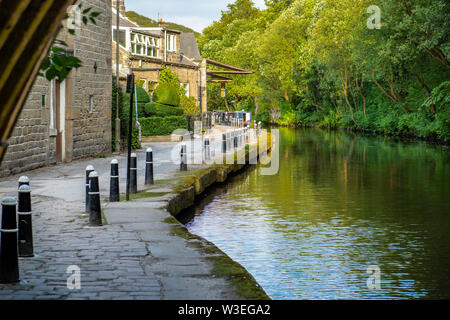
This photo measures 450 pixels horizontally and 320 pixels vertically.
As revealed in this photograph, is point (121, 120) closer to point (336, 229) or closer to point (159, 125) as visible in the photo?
point (159, 125)

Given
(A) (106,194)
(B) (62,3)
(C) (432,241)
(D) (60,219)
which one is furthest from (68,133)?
(B) (62,3)

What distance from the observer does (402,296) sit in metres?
8.12

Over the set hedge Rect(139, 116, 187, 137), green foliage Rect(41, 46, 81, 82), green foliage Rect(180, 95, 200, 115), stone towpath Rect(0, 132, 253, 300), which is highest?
green foliage Rect(180, 95, 200, 115)

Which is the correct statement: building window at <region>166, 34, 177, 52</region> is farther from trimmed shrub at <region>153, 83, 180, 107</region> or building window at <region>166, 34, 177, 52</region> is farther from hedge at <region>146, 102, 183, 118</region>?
hedge at <region>146, 102, 183, 118</region>

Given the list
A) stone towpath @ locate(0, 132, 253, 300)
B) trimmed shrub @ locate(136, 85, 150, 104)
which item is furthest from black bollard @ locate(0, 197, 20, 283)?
trimmed shrub @ locate(136, 85, 150, 104)

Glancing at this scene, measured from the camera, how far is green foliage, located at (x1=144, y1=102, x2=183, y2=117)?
34.2m

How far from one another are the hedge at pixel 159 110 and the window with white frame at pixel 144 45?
31.8 feet

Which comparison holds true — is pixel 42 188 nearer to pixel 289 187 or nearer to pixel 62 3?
pixel 289 187

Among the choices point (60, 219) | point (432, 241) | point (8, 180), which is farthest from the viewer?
point (8, 180)

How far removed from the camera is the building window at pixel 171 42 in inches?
1972

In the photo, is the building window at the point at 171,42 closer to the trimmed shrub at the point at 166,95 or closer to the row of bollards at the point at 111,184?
the trimmed shrub at the point at 166,95

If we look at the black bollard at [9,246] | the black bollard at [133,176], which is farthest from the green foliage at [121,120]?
the black bollard at [9,246]

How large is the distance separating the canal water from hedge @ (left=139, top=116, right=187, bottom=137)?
11.0m
